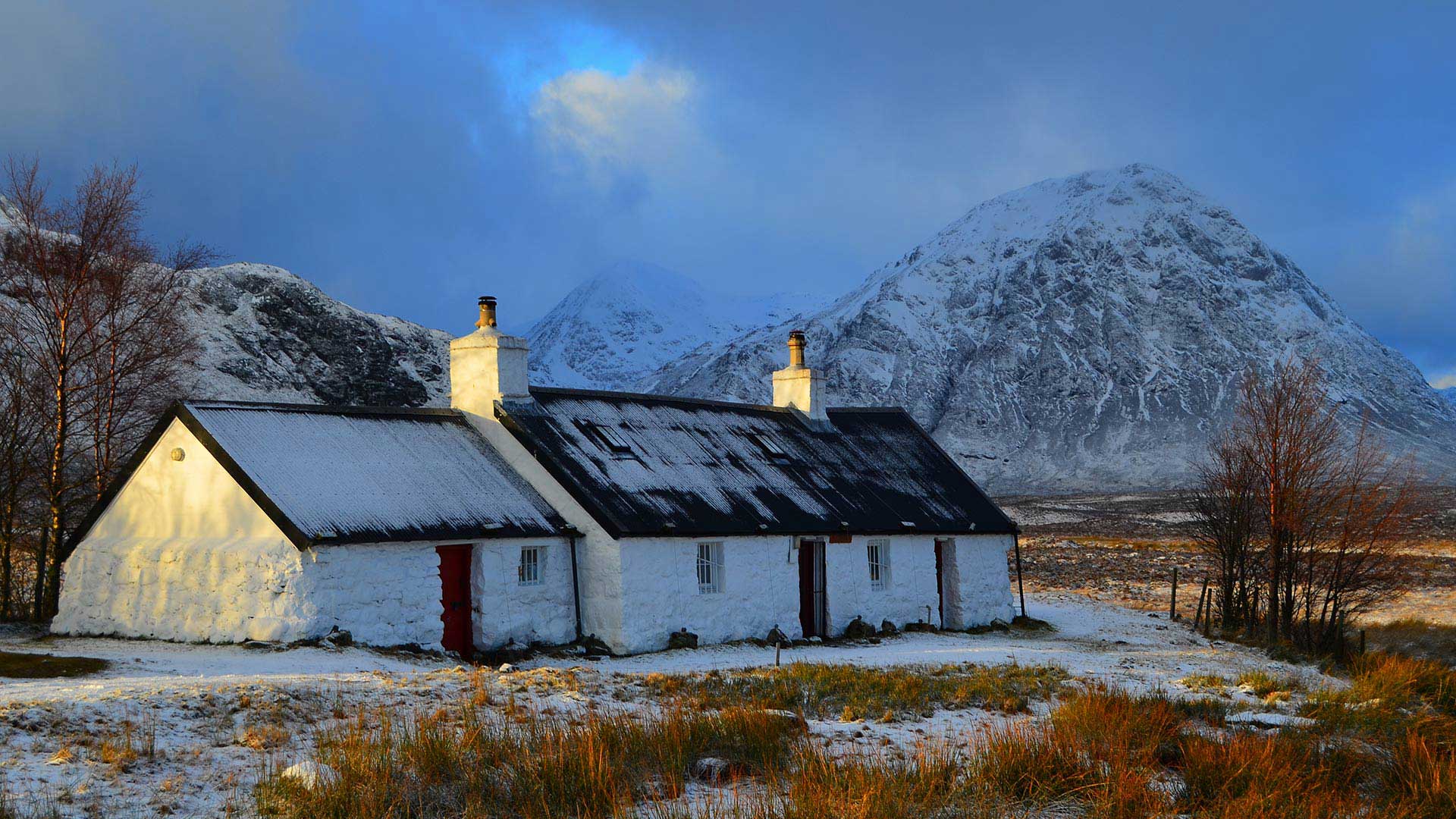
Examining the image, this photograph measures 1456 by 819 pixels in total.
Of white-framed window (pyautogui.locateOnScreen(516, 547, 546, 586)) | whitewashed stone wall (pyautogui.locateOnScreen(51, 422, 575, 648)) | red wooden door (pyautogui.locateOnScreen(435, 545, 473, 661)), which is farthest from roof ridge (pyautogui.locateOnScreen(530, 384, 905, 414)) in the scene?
whitewashed stone wall (pyautogui.locateOnScreen(51, 422, 575, 648))

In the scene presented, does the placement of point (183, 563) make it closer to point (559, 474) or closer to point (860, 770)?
point (559, 474)

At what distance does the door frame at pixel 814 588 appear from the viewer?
24.0m

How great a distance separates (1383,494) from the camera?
27828 millimetres

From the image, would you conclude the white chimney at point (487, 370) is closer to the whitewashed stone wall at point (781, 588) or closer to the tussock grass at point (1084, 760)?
the whitewashed stone wall at point (781, 588)

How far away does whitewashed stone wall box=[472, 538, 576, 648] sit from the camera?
19.7 meters

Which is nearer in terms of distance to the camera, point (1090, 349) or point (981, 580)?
point (981, 580)

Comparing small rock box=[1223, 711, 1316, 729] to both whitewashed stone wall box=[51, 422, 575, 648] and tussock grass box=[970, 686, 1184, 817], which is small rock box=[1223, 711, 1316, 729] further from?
whitewashed stone wall box=[51, 422, 575, 648]

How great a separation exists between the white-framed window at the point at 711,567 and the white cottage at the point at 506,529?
4 cm

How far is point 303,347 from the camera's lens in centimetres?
8856

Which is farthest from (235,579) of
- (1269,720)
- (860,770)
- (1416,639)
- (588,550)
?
(1416,639)

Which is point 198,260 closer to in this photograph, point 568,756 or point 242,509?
point 242,509

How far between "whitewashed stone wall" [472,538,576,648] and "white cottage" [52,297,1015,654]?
0.11 ft

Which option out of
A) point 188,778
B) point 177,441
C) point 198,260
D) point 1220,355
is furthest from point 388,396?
point 1220,355

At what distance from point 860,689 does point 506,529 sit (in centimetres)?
758
